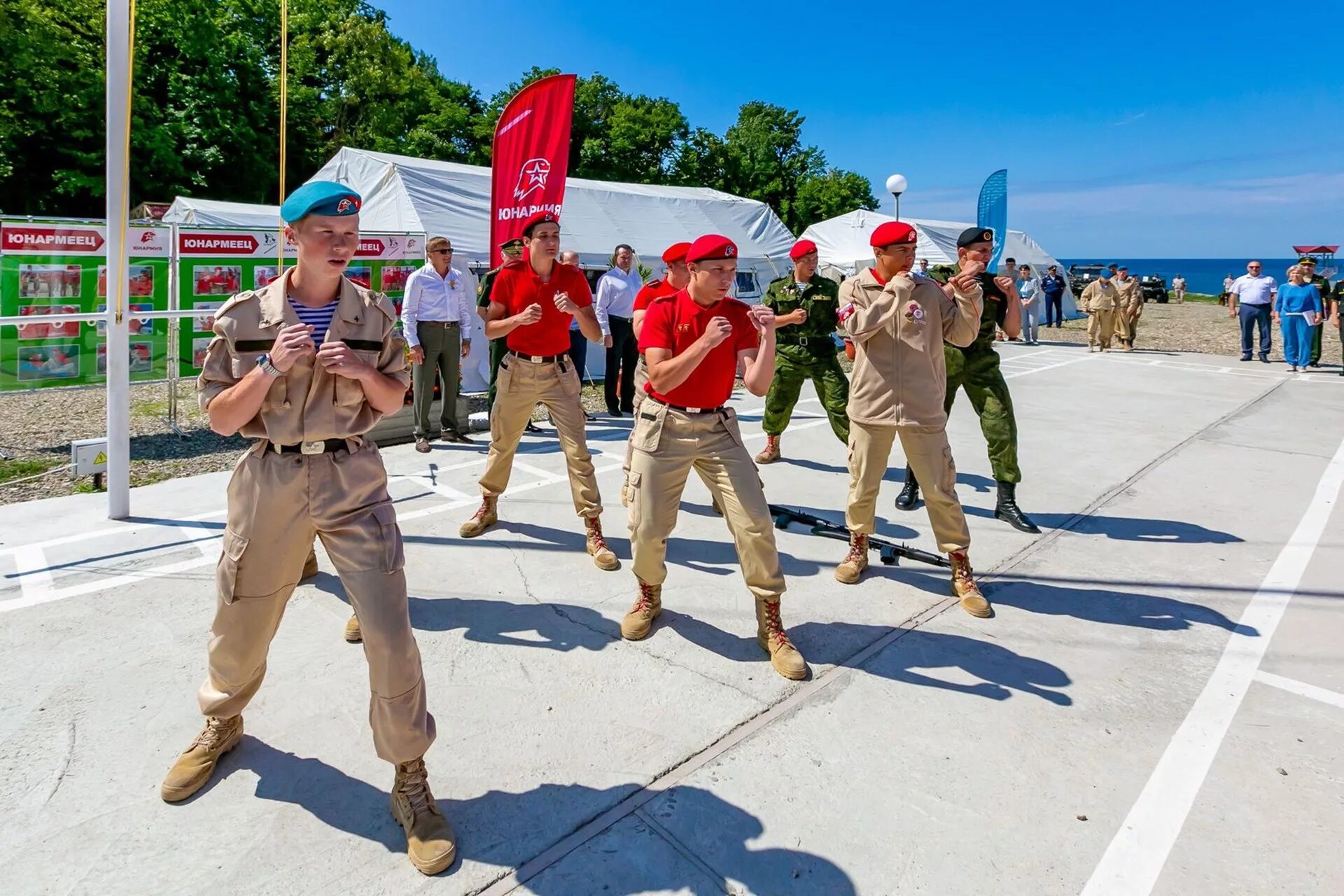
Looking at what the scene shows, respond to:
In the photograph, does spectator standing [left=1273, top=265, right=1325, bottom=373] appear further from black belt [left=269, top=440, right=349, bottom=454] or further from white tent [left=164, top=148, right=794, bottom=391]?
black belt [left=269, top=440, right=349, bottom=454]

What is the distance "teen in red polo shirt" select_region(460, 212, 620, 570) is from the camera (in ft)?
16.9

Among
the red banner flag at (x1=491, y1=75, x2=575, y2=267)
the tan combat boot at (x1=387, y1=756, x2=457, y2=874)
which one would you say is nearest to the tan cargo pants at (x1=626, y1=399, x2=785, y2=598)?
the tan combat boot at (x1=387, y1=756, x2=457, y2=874)

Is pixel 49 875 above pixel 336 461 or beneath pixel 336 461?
beneath

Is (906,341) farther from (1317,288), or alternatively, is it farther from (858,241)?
(858,241)

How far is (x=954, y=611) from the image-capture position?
14.4ft

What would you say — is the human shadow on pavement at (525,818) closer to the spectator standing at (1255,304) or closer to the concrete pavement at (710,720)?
the concrete pavement at (710,720)

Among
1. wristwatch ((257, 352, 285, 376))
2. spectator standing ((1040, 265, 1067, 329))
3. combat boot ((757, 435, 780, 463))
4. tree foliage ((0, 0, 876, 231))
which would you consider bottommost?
combat boot ((757, 435, 780, 463))

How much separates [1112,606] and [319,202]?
4399 mm

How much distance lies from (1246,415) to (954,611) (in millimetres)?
8610

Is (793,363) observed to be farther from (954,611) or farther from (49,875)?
(49,875)

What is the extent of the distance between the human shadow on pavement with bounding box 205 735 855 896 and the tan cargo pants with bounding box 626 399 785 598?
45.3 inches

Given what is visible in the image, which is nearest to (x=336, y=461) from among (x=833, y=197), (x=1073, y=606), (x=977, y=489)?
(x=1073, y=606)

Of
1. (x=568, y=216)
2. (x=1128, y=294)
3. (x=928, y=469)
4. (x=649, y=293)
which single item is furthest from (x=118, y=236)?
(x=1128, y=294)

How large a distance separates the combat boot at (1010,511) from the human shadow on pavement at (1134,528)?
0.48 ft
